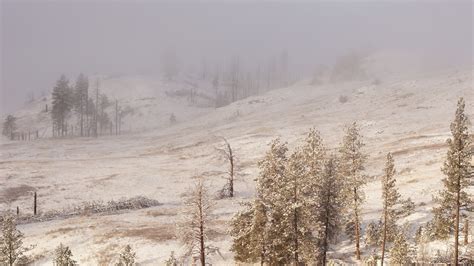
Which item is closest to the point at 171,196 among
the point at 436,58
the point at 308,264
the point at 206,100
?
the point at 308,264

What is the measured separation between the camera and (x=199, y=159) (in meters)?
78.4

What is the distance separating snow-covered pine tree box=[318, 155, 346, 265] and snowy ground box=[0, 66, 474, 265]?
14.3 ft

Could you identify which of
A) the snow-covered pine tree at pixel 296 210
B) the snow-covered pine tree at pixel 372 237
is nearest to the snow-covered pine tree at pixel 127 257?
the snow-covered pine tree at pixel 296 210

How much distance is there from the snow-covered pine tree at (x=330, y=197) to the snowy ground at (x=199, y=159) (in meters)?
4.37

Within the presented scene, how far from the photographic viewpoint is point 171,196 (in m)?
59.4

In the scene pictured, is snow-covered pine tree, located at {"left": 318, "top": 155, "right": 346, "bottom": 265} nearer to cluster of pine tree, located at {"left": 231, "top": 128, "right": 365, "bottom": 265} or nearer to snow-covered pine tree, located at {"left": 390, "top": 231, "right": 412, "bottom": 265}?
cluster of pine tree, located at {"left": 231, "top": 128, "right": 365, "bottom": 265}

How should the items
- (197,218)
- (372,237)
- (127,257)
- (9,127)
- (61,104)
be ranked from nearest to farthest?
(197,218), (127,257), (372,237), (61,104), (9,127)

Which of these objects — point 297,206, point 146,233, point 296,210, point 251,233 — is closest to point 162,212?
point 146,233

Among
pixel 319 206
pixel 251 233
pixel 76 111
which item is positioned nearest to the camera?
pixel 251 233

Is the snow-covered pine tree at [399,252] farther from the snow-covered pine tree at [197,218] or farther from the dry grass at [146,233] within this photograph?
the dry grass at [146,233]

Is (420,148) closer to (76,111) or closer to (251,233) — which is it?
(251,233)

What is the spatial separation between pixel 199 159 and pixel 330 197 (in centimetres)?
4752

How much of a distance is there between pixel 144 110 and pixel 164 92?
80.0 feet

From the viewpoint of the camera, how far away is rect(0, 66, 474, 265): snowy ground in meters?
42.2
